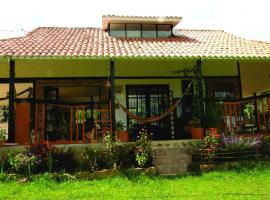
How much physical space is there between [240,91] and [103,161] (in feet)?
24.3

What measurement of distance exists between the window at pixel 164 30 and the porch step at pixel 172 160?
7.01 m

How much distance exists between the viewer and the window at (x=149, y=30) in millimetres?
14830

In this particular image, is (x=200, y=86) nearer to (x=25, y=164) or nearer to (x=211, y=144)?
(x=211, y=144)

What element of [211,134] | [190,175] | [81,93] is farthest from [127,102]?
[190,175]

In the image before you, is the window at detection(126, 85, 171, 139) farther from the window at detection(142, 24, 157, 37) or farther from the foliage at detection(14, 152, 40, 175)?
the foliage at detection(14, 152, 40, 175)

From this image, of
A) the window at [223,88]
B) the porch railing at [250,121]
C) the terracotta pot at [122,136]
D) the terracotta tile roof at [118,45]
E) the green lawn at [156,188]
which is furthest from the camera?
the window at [223,88]

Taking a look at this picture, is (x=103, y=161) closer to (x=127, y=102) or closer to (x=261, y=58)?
(x=127, y=102)

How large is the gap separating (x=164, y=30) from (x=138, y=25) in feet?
4.08

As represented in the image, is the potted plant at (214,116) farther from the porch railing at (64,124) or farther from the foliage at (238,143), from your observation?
the porch railing at (64,124)

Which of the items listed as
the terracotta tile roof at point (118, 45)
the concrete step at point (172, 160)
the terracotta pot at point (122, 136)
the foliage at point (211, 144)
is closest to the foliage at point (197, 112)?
the foliage at point (211, 144)

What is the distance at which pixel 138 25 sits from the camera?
14.8 metres

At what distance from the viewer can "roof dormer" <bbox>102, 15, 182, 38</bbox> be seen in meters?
14.4

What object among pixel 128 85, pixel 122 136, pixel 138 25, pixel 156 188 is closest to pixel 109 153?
pixel 122 136

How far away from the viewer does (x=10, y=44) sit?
11258 mm
